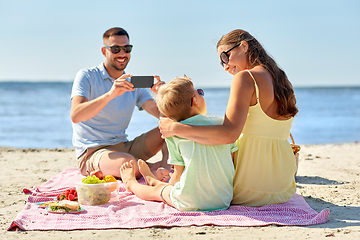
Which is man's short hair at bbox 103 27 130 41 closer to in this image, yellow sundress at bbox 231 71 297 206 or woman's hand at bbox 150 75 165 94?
woman's hand at bbox 150 75 165 94

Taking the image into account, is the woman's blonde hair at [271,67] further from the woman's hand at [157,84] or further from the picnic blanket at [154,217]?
the woman's hand at [157,84]

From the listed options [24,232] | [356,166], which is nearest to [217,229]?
[24,232]

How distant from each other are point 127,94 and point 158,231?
2.43m

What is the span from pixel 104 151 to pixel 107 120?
1.38 feet

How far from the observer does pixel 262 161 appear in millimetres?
3225

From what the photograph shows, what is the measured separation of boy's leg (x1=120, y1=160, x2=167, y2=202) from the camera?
11.5 ft

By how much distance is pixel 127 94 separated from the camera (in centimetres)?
488

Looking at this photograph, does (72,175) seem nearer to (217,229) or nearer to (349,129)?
(217,229)

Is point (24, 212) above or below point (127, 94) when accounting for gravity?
below

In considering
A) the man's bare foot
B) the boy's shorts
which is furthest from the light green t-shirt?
the boy's shorts

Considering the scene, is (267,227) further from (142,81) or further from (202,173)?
(142,81)

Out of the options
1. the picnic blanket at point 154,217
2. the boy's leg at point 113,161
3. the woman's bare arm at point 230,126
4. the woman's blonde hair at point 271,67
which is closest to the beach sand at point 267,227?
the picnic blanket at point 154,217

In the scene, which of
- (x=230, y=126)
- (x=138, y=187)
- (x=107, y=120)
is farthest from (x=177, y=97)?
(x=107, y=120)

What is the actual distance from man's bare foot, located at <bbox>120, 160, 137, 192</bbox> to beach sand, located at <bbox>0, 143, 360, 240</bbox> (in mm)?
967
